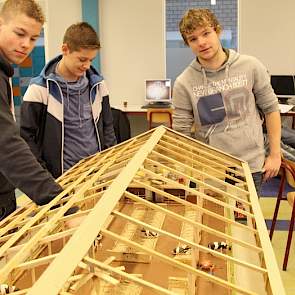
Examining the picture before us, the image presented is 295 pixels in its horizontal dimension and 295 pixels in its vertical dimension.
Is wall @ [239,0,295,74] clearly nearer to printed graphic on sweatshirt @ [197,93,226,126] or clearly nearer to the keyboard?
the keyboard

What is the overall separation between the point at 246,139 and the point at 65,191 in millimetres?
1212

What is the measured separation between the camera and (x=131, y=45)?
26.6ft

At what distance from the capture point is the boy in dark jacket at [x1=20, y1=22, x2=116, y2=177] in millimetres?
2502

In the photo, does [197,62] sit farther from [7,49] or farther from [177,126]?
[7,49]

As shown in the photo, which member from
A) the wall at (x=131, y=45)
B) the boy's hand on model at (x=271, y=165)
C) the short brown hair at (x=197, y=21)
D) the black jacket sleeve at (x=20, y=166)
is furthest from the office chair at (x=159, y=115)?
the black jacket sleeve at (x=20, y=166)

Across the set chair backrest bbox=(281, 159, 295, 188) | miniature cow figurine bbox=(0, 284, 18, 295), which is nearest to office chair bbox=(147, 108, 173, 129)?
chair backrest bbox=(281, 159, 295, 188)

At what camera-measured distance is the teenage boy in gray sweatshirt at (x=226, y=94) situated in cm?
253

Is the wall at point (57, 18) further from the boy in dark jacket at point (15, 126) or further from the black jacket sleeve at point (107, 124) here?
the boy in dark jacket at point (15, 126)

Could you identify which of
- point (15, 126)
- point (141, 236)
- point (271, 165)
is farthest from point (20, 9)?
point (271, 165)

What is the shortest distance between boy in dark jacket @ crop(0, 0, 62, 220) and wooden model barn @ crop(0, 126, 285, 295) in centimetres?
9

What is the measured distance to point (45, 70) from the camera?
264 centimetres

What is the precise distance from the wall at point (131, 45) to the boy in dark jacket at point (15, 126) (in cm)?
618

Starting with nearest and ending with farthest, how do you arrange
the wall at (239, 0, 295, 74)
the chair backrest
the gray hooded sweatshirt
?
the gray hooded sweatshirt
the chair backrest
the wall at (239, 0, 295, 74)

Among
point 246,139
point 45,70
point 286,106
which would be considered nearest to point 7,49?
point 45,70
